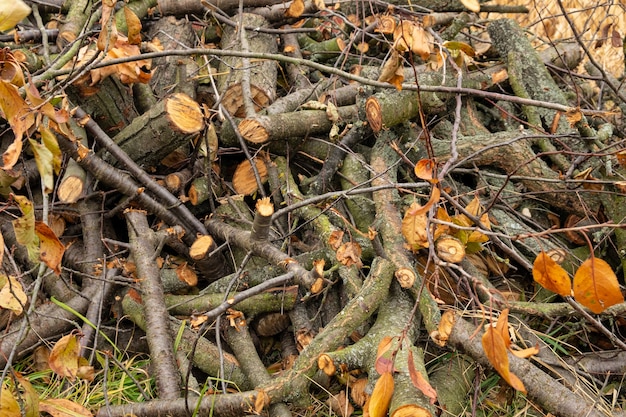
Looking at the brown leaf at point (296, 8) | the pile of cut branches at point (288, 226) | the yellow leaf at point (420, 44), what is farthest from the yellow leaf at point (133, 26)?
the brown leaf at point (296, 8)

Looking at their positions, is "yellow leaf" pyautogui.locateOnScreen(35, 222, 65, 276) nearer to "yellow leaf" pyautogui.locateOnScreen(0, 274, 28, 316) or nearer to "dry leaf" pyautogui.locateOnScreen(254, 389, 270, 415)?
"yellow leaf" pyautogui.locateOnScreen(0, 274, 28, 316)

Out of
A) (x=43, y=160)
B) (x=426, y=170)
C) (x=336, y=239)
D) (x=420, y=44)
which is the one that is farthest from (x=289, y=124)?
(x=43, y=160)

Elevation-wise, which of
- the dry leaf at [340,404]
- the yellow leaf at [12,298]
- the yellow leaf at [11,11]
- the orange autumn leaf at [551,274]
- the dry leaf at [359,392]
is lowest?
the dry leaf at [340,404]

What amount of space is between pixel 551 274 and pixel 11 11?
1.30 m

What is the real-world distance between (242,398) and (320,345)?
1.04 ft

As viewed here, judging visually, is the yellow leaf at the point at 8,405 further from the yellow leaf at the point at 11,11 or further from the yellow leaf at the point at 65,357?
the yellow leaf at the point at 11,11

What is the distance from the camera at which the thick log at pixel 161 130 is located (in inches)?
93.8

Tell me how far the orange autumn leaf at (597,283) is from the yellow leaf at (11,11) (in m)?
1.26

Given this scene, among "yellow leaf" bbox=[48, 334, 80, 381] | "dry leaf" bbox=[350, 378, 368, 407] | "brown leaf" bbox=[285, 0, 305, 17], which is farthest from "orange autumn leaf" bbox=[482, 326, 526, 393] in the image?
"brown leaf" bbox=[285, 0, 305, 17]

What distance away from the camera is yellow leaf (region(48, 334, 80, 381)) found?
73.3 inches

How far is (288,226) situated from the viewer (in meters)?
2.64

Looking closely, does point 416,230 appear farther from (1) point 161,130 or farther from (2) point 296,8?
(2) point 296,8

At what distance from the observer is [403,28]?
6.69ft

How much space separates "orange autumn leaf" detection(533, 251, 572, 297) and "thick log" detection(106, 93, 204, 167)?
4.89 feet
